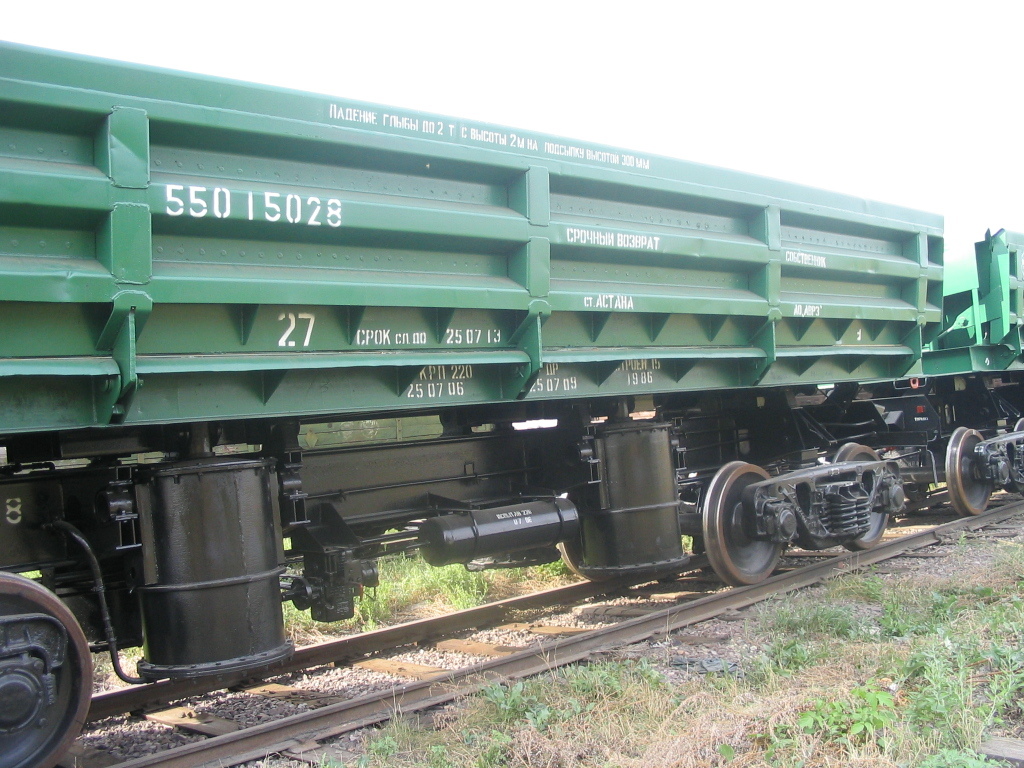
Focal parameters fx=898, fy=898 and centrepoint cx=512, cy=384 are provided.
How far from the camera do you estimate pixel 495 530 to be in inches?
216

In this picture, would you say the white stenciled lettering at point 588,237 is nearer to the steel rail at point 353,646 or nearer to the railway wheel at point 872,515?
the steel rail at point 353,646

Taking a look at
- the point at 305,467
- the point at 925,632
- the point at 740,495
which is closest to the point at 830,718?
the point at 925,632

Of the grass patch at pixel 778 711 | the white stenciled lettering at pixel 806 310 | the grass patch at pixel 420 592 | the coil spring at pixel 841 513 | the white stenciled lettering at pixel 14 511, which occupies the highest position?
the white stenciled lettering at pixel 806 310

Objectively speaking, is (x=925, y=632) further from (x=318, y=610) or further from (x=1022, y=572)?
(x=318, y=610)

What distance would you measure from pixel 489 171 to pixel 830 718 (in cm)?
318

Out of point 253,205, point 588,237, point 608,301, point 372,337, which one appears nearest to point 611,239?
point 588,237

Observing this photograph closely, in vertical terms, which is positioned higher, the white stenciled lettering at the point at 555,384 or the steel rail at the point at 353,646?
the white stenciled lettering at the point at 555,384

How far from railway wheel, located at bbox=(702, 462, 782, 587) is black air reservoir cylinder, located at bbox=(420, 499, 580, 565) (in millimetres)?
1256

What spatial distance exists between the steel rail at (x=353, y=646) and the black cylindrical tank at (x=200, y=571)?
450 millimetres

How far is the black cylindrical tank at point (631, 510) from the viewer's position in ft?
20.2

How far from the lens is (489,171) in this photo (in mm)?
4953

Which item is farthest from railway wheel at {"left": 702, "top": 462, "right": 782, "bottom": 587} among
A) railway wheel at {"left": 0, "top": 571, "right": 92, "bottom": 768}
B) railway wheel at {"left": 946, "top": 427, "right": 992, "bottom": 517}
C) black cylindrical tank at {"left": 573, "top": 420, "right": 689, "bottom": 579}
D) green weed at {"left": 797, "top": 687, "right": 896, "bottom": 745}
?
railway wheel at {"left": 0, "top": 571, "right": 92, "bottom": 768}

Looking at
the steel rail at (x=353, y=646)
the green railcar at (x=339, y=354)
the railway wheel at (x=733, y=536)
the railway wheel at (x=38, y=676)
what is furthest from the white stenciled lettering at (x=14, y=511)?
the railway wheel at (x=733, y=536)

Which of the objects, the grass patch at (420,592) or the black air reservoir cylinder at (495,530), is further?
the grass patch at (420,592)
